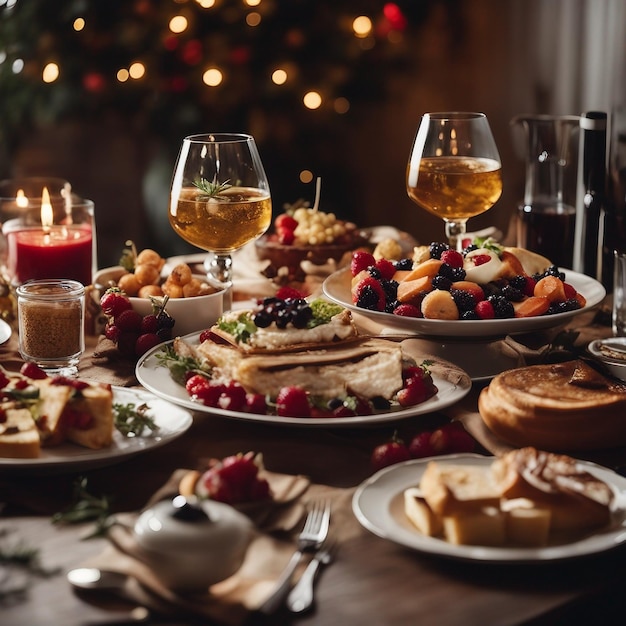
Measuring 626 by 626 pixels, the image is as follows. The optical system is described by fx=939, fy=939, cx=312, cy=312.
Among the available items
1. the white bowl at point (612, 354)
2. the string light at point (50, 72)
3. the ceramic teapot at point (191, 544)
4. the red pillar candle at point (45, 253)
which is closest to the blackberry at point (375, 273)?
the white bowl at point (612, 354)

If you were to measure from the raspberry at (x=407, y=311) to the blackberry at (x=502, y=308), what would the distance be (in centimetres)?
15

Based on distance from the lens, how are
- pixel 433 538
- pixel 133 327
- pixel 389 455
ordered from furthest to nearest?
pixel 133 327, pixel 389 455, pixel 433 538

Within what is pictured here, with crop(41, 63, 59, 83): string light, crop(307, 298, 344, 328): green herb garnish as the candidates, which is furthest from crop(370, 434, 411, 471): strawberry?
crop(41, 63, 59, 83): string light

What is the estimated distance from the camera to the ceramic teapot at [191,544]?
1091 millimetres

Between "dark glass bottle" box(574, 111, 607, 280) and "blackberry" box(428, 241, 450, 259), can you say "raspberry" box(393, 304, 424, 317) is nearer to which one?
"blackberry" box(428, 241, 450, 259)

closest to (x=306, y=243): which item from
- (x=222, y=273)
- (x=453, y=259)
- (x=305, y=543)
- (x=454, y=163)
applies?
(x=222, y=273)

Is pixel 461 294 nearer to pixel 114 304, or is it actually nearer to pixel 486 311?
pixel 486 311

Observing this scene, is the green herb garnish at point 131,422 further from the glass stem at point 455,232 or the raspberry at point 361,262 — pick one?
the glass stem at point 455,232

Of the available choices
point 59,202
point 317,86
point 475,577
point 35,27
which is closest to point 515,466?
point 475,577

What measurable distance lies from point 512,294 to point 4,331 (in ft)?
3.86

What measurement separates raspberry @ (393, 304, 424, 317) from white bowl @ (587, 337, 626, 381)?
37 cm

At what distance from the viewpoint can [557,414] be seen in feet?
5.01

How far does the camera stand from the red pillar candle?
2336mm

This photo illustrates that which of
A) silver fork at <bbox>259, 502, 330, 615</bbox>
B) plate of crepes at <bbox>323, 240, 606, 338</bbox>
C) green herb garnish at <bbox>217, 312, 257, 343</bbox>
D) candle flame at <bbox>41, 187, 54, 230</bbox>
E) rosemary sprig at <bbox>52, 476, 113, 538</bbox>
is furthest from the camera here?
candle flame at <bbox>41, 187, 54, 230</bbox>
